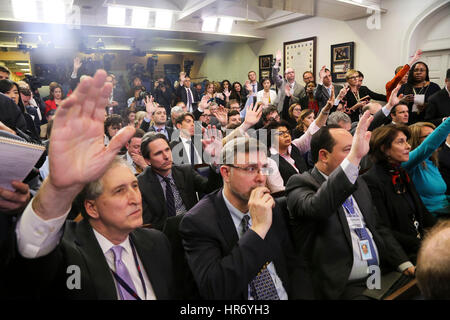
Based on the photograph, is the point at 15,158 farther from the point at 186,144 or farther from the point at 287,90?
the point at 287,90

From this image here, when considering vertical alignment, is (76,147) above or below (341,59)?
below

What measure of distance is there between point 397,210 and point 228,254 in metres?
1.18

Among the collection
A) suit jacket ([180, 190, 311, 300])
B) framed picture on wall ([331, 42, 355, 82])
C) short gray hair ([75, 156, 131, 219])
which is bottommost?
suit jacket ([180, 190, 311, 300])

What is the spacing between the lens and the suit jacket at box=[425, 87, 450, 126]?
374 centimetres

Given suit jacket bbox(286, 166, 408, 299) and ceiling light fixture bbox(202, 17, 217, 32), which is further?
ceiling light fixture bbox(202, 17, 217, 32)

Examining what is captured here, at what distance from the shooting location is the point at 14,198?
97 cm

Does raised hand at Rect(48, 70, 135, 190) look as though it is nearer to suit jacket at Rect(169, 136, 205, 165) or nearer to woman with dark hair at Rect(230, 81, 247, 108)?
suit jacket at Rect(169, 136, 205, 165)

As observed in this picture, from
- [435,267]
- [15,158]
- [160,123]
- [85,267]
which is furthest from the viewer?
[160,123]

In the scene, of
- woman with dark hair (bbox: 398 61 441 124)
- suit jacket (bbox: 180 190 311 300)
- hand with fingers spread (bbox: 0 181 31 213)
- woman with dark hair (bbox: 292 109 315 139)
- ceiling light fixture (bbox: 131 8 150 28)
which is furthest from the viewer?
ceiling light fixture (bbox: 131 8 150 28)

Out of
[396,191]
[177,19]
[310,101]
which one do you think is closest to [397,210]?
[396,191]

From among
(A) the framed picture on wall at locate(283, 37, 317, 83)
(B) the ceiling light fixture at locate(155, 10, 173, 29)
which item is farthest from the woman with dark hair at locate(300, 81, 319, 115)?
(B) the ceiling light fixture at locate(155, 10, 173, 29)
